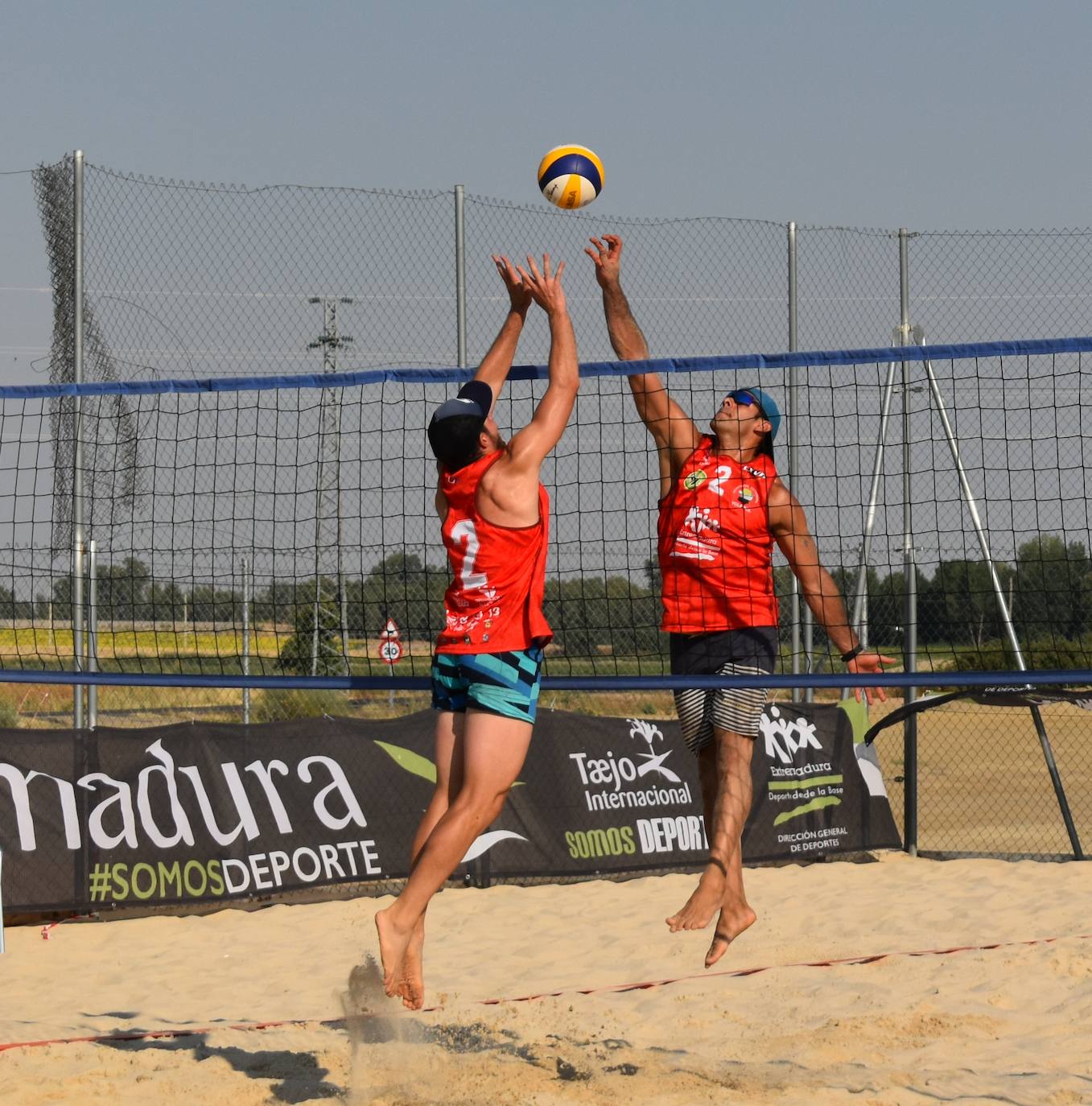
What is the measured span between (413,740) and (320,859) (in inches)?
37.2

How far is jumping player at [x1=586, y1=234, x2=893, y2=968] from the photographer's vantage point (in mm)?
4844

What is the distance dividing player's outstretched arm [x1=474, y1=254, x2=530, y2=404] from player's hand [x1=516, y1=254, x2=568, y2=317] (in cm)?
13

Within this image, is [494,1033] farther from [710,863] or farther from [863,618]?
[863,618]

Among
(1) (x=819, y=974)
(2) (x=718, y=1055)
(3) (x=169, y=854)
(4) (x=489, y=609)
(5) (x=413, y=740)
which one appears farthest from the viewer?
(5) (x=413, y=740)

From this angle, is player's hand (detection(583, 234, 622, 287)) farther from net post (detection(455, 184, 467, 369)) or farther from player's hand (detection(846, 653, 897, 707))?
net post (detection(455, 184, 467, 369))

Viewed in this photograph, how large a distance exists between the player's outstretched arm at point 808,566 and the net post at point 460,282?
461cm

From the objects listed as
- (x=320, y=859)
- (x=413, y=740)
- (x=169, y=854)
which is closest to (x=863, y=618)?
(x=413, y=740)

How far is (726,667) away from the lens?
16.1ft

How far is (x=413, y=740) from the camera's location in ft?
29.5

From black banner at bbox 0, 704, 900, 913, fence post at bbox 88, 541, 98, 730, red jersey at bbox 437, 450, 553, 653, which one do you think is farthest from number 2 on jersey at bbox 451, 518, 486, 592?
black banner at bbox 0, 704, 900, 913

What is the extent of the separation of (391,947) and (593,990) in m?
2.59

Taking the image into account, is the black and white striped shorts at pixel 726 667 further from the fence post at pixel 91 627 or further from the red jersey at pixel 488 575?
the fence post at pixel 91 627

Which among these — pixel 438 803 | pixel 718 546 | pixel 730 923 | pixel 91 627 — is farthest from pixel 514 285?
pixel 91 627

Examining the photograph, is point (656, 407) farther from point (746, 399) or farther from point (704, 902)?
point (704, 902)
